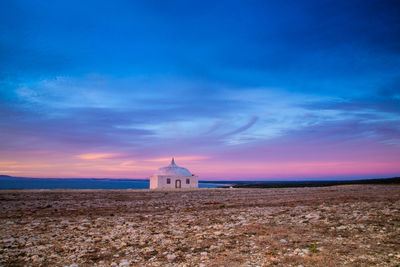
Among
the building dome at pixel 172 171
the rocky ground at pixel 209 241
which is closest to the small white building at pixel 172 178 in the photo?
the building dome at pixel 172 171

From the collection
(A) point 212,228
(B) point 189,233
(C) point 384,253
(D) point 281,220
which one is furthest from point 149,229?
(C) point 384,253

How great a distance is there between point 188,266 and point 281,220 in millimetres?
6405

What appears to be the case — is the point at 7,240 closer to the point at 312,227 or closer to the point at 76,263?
the point at 76,263

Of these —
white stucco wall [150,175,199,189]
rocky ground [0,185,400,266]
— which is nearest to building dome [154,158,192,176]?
white stucco wall [150,175,199,189]

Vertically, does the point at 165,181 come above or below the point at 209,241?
below

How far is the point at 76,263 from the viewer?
644 centimetres

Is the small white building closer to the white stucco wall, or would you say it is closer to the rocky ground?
the white stucco wall

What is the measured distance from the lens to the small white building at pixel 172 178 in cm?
6400

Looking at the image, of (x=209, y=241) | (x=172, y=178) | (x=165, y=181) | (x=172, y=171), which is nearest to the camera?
(x=209, y=241)

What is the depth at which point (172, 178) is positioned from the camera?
64.6m

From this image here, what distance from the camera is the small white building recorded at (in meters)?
64.0

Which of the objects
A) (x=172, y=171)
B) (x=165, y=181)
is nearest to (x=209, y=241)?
(x=165, y=181)

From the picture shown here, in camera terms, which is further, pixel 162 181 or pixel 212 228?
pixel 162 181

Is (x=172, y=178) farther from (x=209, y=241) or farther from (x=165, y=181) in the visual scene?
(x=209, y=241)
